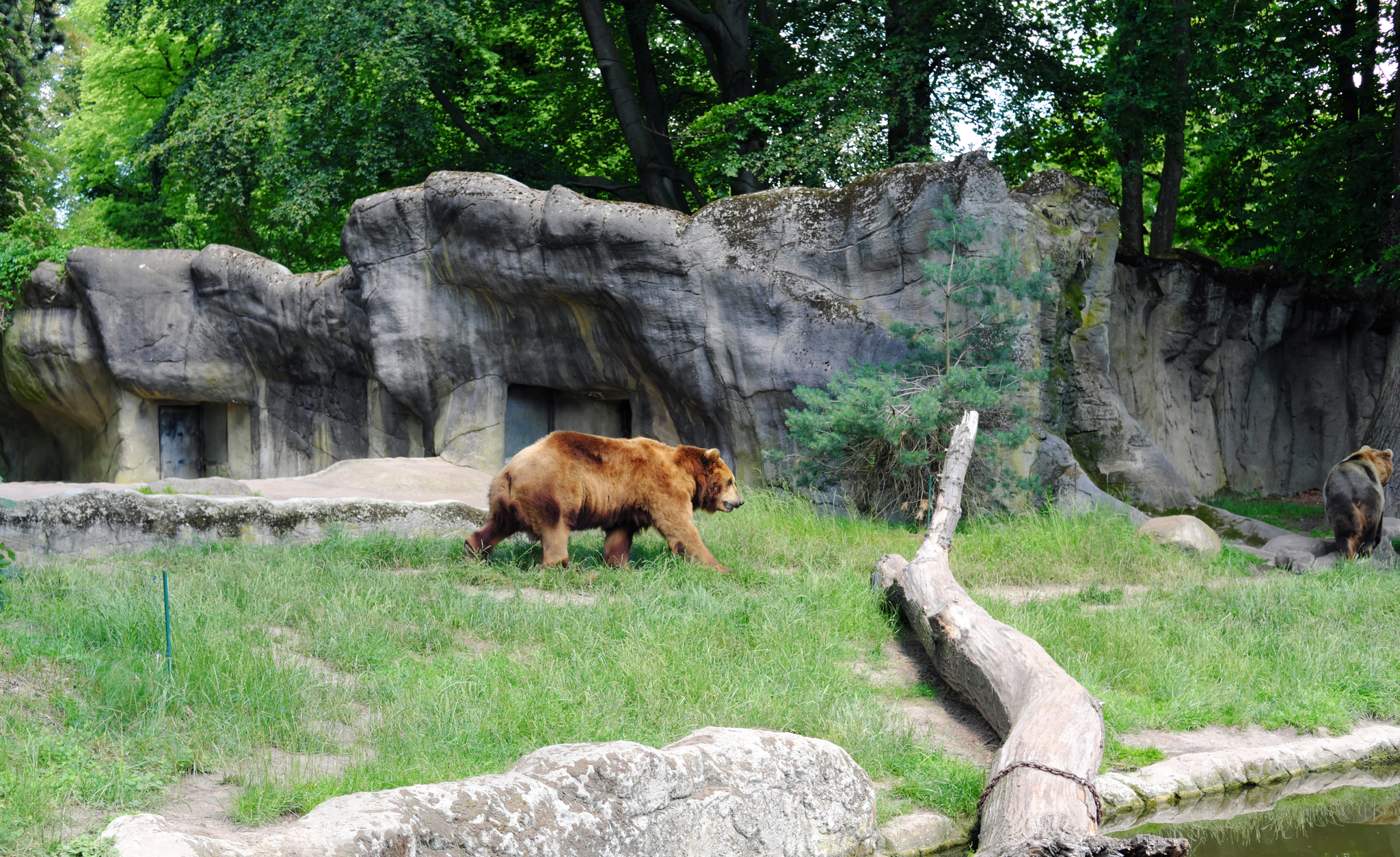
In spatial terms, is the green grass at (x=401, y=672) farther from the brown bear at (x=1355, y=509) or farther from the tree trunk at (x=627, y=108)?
the tree trunk at (x=627, y=108)

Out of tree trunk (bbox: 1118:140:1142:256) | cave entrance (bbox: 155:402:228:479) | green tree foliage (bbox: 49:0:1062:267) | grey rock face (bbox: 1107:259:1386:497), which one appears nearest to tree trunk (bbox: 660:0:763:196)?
green tree foliage (bbox: 49:0:1062:267)

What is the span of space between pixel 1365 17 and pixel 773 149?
8758 millimetres

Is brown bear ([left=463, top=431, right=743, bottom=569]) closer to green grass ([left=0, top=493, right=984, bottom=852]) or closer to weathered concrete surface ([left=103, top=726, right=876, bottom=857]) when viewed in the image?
green grass ([left=0, top=493, right=984, bottom=852])

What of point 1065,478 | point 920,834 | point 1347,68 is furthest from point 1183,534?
point 1347,68

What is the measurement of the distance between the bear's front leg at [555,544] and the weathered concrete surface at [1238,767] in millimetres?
4164

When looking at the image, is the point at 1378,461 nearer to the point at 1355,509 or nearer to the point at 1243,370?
the point at 1355,509

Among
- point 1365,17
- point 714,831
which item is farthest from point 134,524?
point 1365,17

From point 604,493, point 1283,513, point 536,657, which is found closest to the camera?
point 536,657

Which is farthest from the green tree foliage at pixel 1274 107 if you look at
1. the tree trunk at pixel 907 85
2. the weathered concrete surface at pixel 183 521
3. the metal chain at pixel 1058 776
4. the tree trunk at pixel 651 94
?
the metal chain at pixel 1058 776

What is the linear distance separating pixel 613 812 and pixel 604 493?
184 inches

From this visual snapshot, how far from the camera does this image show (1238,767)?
16.6ft

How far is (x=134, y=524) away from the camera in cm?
852

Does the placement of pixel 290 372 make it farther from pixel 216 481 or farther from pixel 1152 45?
pixel 1152 45

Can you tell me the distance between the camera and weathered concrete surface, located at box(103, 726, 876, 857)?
2840 mm
